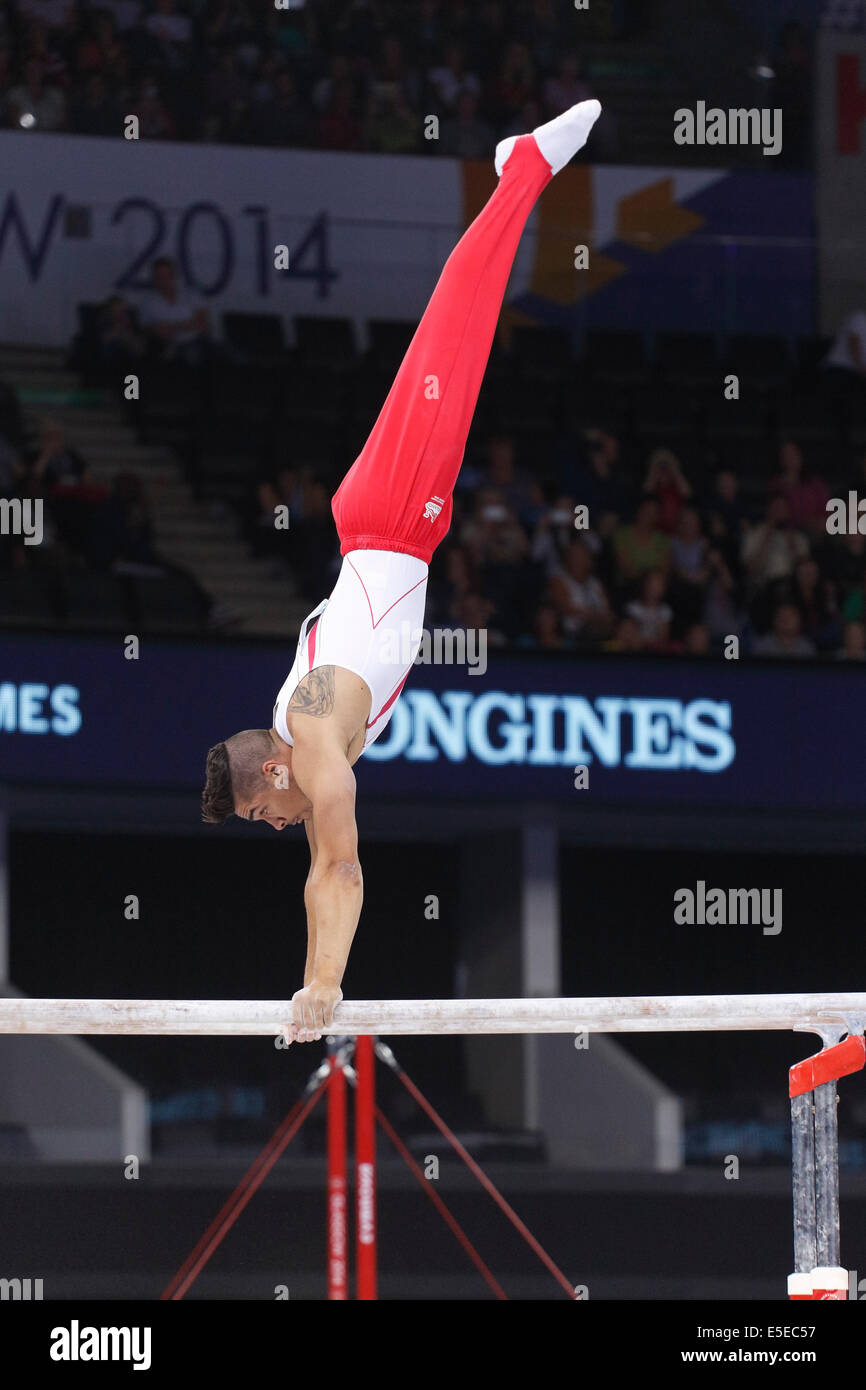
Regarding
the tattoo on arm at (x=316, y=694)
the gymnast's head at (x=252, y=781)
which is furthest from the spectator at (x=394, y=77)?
the gymnast's head at (x=252, y=781)

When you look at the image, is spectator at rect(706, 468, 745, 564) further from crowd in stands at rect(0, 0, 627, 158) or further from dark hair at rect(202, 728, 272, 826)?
dark hair at rect(202, 728, 272, 826)

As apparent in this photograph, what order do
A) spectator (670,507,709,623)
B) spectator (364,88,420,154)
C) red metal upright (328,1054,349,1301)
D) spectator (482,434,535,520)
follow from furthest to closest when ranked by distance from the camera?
spectator (364,88,420,154)
spectator (482,434,535,520)
spectator (670,507,709,623)
red metal upright (328,1054,349,1301)

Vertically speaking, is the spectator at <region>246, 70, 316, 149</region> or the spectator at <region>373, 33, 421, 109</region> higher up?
the spectator at <region>373, 33, 421, 109</region>

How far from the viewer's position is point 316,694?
534cm

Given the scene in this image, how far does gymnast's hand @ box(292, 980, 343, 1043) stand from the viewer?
16.1ft

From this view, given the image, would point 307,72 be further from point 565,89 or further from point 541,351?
point 541,351

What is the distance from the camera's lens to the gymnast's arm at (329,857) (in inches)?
198

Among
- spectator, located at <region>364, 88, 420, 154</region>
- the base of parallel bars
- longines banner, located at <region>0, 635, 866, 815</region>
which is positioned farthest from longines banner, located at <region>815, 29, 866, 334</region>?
the base of parallel bars

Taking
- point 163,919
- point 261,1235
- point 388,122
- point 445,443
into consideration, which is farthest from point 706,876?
point 445,443

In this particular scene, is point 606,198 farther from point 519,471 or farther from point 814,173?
point 519,471

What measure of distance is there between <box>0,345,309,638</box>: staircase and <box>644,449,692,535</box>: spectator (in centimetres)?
209

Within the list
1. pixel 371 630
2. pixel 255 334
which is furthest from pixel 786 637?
pixel 371 630

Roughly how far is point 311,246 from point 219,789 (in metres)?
7.94

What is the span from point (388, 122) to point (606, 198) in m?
1.61
